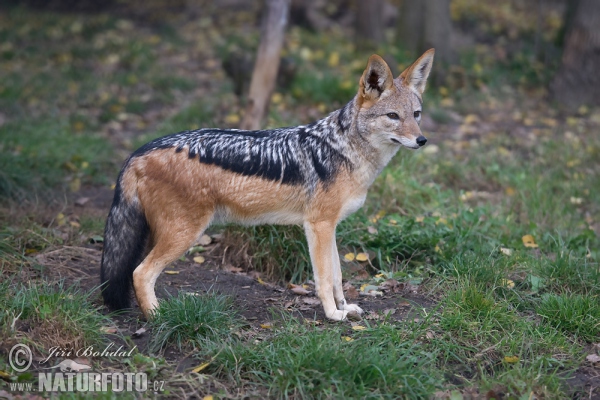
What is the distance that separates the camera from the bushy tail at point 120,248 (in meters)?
5.49

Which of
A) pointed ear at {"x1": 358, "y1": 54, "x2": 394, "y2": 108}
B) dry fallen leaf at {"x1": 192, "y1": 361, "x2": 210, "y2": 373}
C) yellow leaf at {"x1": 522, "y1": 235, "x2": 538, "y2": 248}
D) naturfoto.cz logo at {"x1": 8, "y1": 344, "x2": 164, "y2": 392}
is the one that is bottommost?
naturfoto.cz logo at {"x1": 8, "y1": 344, "x2": 164, "y2": 392}

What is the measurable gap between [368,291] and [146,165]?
2397mm

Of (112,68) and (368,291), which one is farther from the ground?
(112,68)

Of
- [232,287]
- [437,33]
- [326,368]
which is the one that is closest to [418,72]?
[232,287]

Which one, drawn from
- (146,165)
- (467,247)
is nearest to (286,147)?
(146,165)

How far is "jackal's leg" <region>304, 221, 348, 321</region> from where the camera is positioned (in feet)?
18.4

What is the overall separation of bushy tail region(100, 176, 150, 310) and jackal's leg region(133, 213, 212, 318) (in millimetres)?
139

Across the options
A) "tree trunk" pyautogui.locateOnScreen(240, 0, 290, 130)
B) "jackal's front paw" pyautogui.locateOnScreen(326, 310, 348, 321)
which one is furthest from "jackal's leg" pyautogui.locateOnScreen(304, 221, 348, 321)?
"tree trunk" pyautogui.locateOnScreen(240, 0, 290, 130)

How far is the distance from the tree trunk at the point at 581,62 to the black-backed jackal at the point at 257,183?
8.00m

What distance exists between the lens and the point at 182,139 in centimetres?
565

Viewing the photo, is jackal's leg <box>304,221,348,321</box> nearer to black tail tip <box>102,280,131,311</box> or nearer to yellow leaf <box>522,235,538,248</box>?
black tail tip <box>102,280,131,311</box>

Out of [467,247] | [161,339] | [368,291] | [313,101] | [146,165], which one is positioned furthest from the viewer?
[313,101]

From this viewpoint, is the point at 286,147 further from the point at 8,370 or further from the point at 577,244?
the point at 577,244

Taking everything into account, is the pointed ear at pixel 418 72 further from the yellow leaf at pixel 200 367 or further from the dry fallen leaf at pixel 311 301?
the yellow leaf at pixel 200 367
